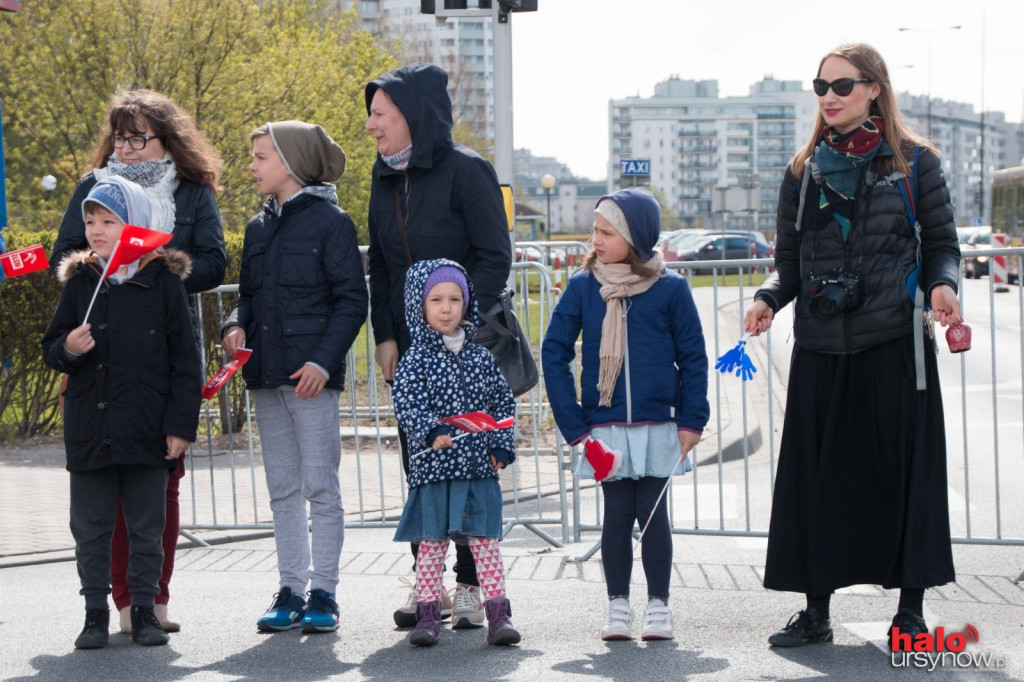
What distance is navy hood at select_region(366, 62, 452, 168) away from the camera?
17.1ft

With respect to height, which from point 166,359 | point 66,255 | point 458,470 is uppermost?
point 66,255

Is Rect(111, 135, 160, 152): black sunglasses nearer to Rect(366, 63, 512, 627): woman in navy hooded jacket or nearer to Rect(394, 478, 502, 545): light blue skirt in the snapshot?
Rect(366, 63, 512, 627): woman in navy hooded jacket

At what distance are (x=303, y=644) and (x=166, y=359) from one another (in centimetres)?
113

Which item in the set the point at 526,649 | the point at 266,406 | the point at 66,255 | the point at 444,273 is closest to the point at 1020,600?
the point at 526,649

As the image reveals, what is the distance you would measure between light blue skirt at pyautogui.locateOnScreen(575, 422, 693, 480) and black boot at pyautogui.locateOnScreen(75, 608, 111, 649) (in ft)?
5.91

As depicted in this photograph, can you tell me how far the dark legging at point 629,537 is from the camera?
5.11m

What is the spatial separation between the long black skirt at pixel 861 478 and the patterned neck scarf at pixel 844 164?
0.48 m

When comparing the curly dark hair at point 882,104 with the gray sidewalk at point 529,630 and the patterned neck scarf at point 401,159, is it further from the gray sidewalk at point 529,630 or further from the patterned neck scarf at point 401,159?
the gray sidewalk at point 529,630

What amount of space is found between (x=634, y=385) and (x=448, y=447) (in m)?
0.69

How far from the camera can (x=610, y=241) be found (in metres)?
5.08

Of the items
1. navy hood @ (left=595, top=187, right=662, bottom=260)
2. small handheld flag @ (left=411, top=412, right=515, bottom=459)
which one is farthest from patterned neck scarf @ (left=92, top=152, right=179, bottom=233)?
navy hood @ (left=595, top=187, right=662, bottom=260)

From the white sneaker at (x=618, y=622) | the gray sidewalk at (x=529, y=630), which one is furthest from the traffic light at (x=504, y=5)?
the white sneaker at (x=618, y=622)

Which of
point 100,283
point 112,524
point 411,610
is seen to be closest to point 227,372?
point 100,283

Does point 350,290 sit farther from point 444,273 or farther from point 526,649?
point 526,649
